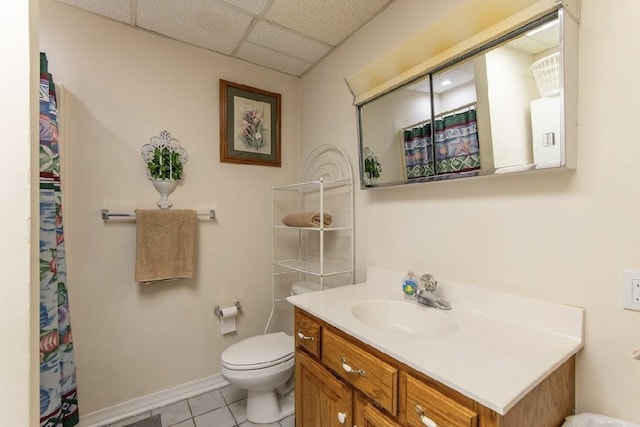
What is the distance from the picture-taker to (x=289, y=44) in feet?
6.27

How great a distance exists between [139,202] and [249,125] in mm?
907

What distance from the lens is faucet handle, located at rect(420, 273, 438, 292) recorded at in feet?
4.29

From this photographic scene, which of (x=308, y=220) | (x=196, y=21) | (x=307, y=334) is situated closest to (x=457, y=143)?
(x=308, y=220)

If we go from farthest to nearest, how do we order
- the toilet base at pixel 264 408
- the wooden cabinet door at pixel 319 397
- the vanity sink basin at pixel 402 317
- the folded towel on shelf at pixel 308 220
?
the folded towel on shelf at pixel 308 220, the toilet base at pixel 264 408, the vanity sink basin at pixel 402 317, the wooden cabinet door at pixel 319 397

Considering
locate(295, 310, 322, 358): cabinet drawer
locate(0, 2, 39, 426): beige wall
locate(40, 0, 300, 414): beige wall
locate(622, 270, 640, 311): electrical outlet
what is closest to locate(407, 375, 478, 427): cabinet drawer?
locate(295, 310, 322, 358): cabinet drawer

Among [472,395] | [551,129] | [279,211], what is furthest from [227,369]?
[551,129]

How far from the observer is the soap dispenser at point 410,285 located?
1.35 metres

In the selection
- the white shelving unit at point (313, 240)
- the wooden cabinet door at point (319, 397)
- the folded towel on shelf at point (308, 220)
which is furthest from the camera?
the white shelving unit at point (313, 240)

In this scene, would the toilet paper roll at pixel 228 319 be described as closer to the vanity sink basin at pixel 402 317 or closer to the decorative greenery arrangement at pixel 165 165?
the decorative greenery arrangement at pixel 165 165

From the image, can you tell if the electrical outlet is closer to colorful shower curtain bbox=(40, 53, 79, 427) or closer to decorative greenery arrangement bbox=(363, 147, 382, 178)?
decorative greenery arrangement bbox=(363, 147, 382, 178)

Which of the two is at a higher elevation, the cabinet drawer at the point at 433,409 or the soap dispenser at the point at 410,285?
the soap dispenser at the point at 410,285

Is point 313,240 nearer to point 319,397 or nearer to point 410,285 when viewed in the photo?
point 410,285

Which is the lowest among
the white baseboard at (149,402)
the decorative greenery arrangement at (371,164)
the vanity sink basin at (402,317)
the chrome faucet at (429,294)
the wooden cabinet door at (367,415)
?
the white baseboard at (149,402)

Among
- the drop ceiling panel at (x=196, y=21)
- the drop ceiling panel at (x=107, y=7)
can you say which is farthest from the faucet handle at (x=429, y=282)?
the drop ceiling panel at (x=107, y=7)
